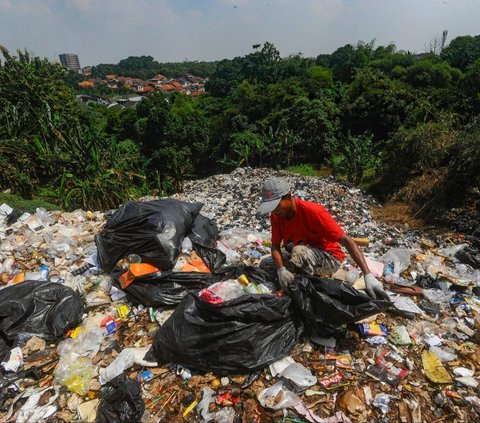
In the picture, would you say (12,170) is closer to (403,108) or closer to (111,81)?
(403,108)

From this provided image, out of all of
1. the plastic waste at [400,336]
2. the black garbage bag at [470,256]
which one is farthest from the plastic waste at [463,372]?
the black garbage bag at [470,256]

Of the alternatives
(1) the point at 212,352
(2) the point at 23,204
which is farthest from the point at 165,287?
(2) the point at 23,204

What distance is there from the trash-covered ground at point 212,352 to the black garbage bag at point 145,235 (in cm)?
6

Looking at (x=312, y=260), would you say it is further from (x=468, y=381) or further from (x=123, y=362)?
(x=123, y=362)

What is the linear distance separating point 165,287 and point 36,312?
0.94 metres

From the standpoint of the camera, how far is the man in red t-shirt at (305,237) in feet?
6.99

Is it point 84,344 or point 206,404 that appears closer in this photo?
Result: point 206,404

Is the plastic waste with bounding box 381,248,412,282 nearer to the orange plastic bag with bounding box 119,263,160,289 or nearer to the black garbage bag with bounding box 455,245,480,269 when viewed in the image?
the black garbage bag with bounding box 455,245,480,269

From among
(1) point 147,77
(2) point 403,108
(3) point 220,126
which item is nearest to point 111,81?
(1) point 147,77

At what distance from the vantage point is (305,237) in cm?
249

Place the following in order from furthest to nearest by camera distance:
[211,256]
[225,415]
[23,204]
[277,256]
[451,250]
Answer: [23,204] < [451,250] < [211,256] < [277,256] < [225,415]

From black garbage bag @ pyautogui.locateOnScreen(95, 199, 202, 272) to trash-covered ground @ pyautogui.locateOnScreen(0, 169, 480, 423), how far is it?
6cm

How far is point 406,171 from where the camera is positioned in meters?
6.43

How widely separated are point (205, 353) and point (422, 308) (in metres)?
1.74
